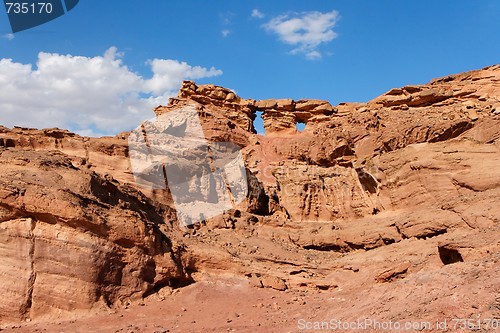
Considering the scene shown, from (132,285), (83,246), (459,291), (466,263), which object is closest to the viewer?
(459,291)

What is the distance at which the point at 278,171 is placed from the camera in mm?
26891

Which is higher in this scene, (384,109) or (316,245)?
(384,109)

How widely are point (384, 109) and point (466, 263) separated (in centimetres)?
2131

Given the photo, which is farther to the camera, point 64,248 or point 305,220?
point 305,220

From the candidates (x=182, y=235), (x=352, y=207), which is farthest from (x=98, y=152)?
(x=352, y=207)

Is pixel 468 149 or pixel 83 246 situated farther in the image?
pixel 468 149

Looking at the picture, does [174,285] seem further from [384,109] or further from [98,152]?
[384,109]

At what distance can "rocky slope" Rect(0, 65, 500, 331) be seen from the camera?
12984 millimetres

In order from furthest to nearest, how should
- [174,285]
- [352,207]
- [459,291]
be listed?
[352,207] < [174,285] < [459,291]

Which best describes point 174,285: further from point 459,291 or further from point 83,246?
point 459,291

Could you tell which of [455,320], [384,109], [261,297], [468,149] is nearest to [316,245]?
[261,297]

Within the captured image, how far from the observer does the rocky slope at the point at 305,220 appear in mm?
12984

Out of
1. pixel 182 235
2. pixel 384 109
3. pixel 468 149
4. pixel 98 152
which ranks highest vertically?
pixel 384 109

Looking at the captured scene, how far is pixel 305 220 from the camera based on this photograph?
81.3 feet
